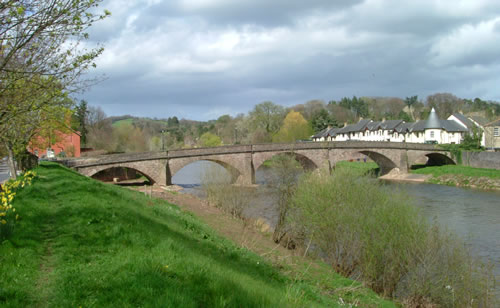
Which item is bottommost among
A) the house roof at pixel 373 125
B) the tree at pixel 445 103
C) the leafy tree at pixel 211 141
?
the leafy tree at pixel 211 141

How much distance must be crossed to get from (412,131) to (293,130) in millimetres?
23360

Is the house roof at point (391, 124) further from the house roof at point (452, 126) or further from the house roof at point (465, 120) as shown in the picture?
the house roof at point (452, 126)

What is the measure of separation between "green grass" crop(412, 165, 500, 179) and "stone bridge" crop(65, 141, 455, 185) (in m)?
2.97

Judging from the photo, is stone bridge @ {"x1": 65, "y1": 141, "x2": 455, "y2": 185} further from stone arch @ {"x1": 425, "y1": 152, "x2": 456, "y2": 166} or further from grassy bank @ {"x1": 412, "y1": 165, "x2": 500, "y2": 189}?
grassy bank @ {"x1": 412, "y1": 165, "x2": 500, "y2": 189}

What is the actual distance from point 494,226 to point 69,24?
24957mm

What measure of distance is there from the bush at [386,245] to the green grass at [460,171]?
1324 inches

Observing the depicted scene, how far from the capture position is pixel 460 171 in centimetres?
4891

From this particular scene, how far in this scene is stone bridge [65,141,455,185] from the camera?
1618 inches

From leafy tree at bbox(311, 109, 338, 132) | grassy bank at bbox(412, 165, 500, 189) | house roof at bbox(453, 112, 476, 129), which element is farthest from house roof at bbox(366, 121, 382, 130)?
grassy bank at bbox(412, 165, 500, 189)

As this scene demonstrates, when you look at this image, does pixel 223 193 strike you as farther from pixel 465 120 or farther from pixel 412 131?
pixel 465 120

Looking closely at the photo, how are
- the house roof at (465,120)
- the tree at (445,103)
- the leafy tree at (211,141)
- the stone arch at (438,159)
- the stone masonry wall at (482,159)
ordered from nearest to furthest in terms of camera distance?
1. the stone masonry wall at (482,159)
2. the stone arch at (438,159)
3. the house roof at (465,120)
4. the leafy tree at (211,141)
5. the tree at (445,103)

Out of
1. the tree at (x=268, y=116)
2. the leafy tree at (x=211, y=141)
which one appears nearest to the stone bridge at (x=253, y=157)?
the tree at (x=268, y=116)

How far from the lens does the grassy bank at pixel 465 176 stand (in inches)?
1703

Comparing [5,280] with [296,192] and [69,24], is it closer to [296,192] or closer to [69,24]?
[69,24]
